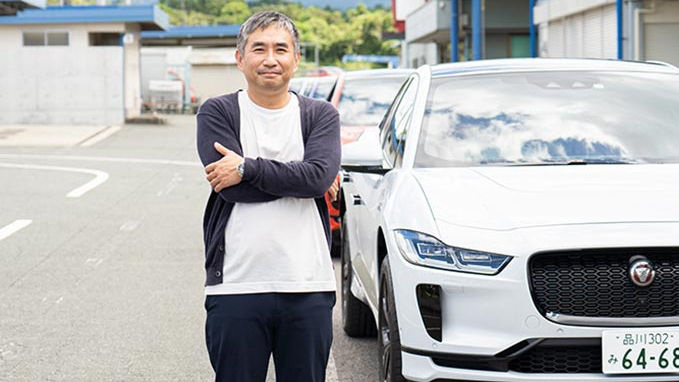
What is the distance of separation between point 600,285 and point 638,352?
0.29m

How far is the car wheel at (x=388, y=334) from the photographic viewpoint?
177 inches

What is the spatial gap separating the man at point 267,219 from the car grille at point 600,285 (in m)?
0.98

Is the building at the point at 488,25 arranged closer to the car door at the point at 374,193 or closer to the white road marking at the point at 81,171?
the white road marking at the point at 81,171

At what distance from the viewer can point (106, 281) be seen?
9.04 m

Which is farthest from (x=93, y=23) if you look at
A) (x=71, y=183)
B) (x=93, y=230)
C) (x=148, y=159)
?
(x=93, y=230)

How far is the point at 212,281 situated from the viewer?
3.58 meters

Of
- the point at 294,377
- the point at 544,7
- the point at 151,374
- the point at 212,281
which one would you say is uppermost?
the point at 544,7

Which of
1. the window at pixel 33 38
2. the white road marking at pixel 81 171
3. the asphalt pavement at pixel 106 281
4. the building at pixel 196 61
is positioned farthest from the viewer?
the building at pixel 196 61

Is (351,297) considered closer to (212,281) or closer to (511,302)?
(511,302)

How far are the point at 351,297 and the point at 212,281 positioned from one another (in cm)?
319

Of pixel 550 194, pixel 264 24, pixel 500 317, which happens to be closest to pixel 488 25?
pixel 550 194

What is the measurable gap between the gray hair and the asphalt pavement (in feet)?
9.02

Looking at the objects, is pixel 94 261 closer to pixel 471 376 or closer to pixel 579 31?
pixel 471 376

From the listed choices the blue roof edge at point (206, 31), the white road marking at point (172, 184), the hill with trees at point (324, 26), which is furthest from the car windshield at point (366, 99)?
the hill with trees at point (324, 26)
